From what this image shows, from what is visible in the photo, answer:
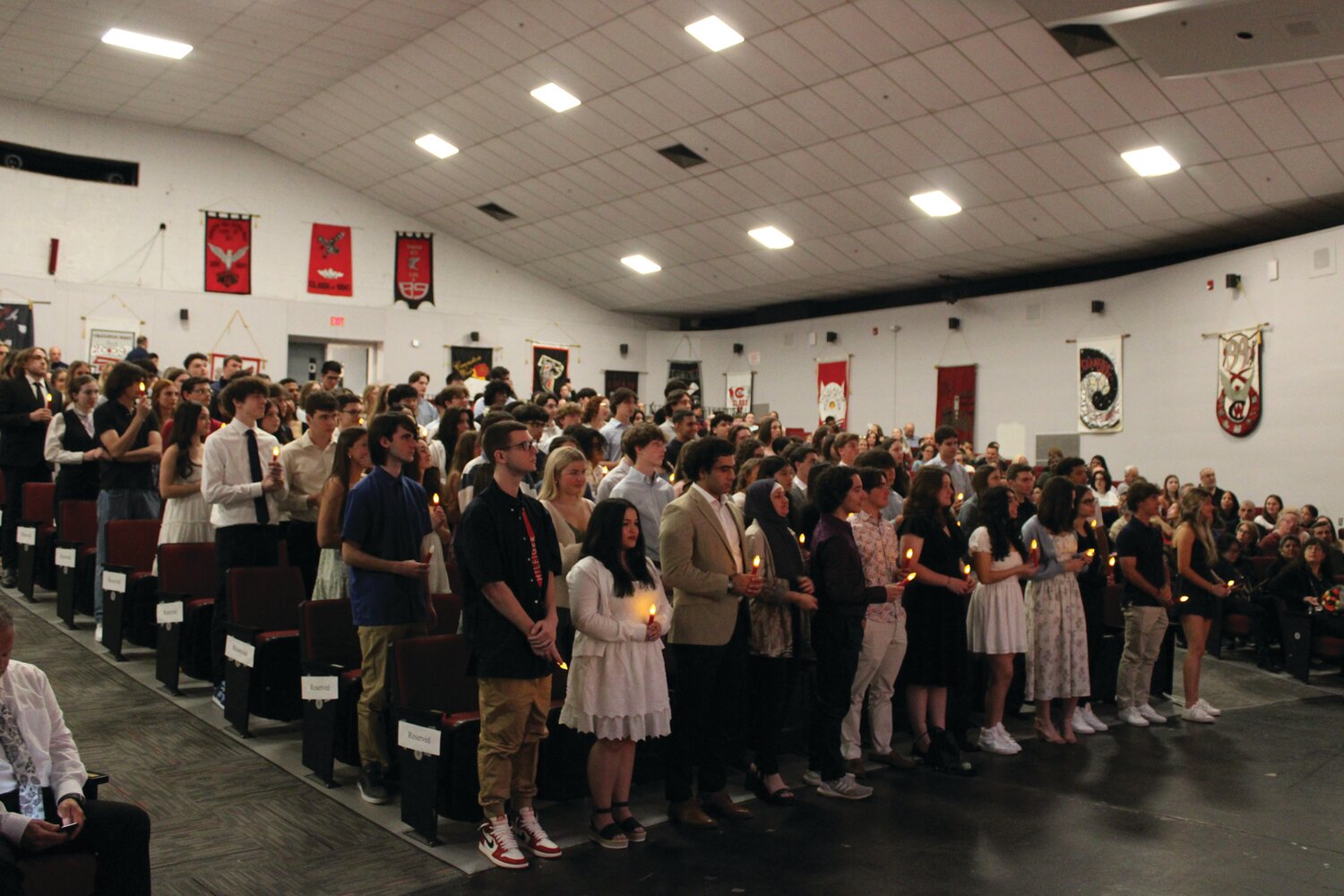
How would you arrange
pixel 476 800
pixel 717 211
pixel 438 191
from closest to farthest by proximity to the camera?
pixel 476 800 → pixel 717 211 → pixel 438 191

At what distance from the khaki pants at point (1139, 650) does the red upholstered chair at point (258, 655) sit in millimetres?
4558

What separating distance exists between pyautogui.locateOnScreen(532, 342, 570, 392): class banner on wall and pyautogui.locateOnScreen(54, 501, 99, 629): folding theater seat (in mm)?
12163

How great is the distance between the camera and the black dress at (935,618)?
508cm

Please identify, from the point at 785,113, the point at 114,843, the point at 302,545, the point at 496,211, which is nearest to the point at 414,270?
the point at 496,211

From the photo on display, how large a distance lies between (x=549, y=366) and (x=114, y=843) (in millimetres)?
16634

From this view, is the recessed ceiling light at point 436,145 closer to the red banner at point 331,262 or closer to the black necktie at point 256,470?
the red banner at point 331,262

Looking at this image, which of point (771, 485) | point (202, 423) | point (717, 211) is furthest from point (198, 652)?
point (717, 211)

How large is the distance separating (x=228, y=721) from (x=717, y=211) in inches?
425

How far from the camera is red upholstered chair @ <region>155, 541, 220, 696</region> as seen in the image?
5.18 metres

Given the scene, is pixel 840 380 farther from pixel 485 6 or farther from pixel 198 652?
pixel 198 652

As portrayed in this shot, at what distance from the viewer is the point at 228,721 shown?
16.0 feet

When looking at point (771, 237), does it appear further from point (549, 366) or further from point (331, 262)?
point (331, 262)

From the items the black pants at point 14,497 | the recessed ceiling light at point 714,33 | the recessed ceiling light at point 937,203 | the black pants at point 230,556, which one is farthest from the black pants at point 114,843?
the recessed ceiling light at point 937,203

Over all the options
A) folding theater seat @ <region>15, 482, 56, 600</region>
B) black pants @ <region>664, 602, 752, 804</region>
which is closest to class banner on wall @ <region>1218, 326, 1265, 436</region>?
black pants @ <region>664, 602, 752, 804</region>
